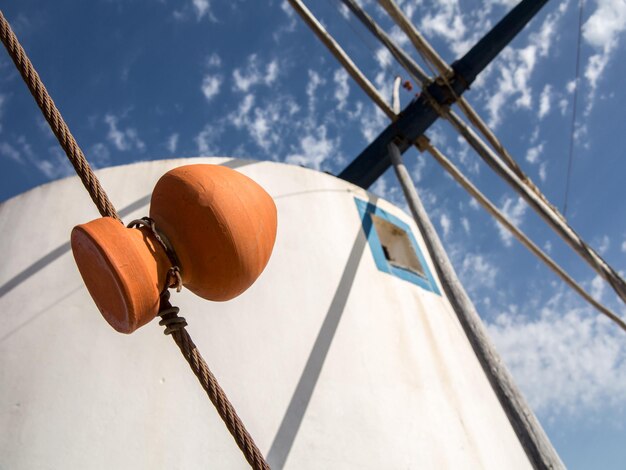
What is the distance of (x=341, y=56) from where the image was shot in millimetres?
6250

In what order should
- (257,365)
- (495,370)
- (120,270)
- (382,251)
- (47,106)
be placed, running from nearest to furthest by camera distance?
(120,270) < (47,106) < (495,370) < (257,365) < (382,251)

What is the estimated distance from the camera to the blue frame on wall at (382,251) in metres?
4.54

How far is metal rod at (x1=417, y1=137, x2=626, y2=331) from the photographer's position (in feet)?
21.0

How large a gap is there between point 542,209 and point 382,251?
5.15ft

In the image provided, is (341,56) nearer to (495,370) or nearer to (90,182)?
(495,370)

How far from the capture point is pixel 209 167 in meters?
1.71

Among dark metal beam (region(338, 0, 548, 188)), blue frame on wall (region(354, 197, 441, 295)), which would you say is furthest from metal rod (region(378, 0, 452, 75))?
blue frame on wall (region(354, 197, 441, 295))

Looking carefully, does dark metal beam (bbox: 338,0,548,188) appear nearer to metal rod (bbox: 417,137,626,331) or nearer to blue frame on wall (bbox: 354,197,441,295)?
metal rod (bbox: 417,137,626,331)

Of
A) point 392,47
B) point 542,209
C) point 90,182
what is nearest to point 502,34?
point 392,47

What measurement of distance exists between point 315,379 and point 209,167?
2080 millimetres

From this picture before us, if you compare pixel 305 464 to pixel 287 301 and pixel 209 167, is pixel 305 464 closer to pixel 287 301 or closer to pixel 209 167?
pixel 287 301

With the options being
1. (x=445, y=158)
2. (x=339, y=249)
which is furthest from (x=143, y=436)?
(x=445, y=158)

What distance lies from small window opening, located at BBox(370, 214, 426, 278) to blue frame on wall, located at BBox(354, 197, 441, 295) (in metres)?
A: 0.04

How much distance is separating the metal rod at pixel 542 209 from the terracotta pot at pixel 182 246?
12.6 ft
